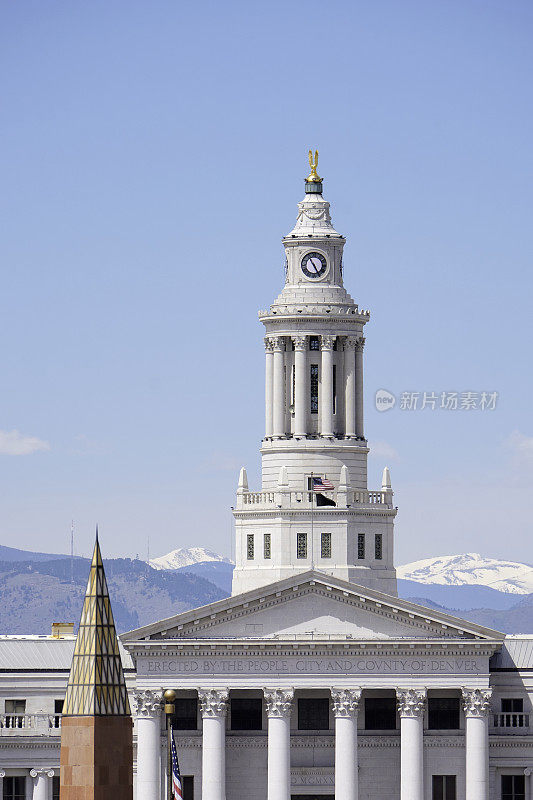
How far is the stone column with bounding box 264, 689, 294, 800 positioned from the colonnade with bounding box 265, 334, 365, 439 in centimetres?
1910

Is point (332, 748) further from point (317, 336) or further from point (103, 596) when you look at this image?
point (103, 596)

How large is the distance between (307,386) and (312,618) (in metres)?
17.3

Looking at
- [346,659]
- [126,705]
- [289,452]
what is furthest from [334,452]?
[126,705]

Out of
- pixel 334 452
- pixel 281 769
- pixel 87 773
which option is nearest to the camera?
pixel 87 773

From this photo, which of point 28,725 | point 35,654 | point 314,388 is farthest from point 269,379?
point 28,725

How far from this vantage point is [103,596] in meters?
107

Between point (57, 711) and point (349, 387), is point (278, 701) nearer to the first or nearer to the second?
point (57, 711)

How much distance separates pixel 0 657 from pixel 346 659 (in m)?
23.1

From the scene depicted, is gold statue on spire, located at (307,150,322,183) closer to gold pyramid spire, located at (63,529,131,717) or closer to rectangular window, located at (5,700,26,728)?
rectangular window, located at (5,700,26,728)

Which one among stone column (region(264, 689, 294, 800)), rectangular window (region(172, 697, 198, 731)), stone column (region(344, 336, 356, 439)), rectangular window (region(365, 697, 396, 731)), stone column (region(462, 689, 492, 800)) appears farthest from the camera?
stone column (region(344, 336, 356, 439))

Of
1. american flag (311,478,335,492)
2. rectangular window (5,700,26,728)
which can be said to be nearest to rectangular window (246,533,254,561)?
american flag (311,478,335,492)

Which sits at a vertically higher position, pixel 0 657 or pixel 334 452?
pixel 334 452

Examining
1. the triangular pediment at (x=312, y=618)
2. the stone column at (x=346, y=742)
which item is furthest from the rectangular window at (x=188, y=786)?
the stone column at (x=346, y=742)

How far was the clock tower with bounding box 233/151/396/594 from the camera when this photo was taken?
176m
